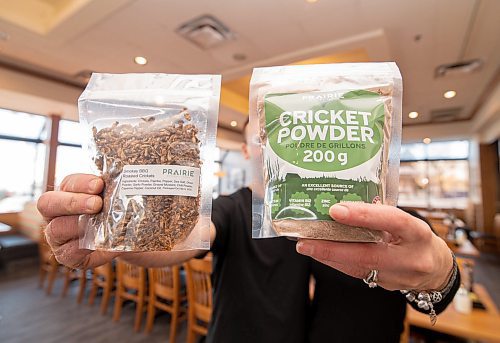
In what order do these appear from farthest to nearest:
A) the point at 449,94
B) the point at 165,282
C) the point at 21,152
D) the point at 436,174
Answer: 1. the point at 436,174
2. the point at 21,152
3. the point at 449,94
4. the point at 165,282

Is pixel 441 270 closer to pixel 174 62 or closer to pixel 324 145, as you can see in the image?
pixel 324 145

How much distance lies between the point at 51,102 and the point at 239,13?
12.9 ft

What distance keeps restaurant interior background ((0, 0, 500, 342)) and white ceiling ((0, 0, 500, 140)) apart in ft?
0.05

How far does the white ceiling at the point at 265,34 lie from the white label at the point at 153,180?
2.21m

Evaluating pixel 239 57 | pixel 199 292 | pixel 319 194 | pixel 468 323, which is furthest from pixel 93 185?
pixel 239 57

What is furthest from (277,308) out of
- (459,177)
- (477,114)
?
(459,177)

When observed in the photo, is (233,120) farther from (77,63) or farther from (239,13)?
(239,13)

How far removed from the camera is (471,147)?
7.47m

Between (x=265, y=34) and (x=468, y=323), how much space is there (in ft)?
9.09

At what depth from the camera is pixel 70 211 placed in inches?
19.2

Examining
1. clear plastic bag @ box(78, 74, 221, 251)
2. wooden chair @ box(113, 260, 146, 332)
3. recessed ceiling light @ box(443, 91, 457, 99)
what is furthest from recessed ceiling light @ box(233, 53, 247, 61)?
recessed ceiling light @ box(443, 91, 457, 99)

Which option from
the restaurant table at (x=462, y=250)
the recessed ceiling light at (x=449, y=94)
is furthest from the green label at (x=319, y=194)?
the recessed ceiling light at (x=449, y=94)

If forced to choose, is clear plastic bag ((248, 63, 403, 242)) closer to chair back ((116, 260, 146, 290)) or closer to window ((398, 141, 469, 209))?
chair back ((116, 260, 146, 290))

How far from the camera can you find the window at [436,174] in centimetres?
825
